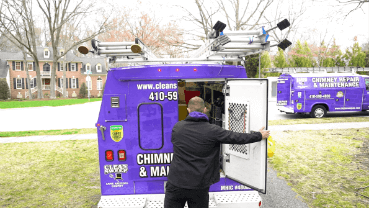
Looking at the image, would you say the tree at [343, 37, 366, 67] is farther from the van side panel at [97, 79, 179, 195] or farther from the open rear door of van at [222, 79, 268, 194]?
the van side panel at [97, 79, 179, 195]

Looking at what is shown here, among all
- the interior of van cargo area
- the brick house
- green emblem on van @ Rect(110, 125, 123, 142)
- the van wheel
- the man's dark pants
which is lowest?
the van wheel

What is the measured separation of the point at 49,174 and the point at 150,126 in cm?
429

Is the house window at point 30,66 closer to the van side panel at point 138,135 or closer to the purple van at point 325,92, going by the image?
the purple van at point 325,92

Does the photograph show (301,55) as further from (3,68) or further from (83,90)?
(3,68)

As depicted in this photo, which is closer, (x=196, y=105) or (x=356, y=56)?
(x=196, y=105)

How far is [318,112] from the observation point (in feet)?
45.4

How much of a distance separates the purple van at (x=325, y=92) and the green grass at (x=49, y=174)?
10869 millimetres

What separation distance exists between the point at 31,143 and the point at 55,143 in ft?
3.21

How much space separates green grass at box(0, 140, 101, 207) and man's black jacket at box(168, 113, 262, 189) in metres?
2.68

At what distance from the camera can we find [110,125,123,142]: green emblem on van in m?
3.32

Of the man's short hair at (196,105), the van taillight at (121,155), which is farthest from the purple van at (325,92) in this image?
the van taillight at (121,155)

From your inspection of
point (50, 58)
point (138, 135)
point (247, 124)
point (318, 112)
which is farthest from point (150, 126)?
point (50, 58)

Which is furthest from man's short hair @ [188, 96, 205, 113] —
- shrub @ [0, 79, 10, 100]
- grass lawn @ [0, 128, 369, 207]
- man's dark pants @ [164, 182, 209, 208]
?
shrub @ [0, 79, 10, 100]

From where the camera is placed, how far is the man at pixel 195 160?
8.75 feet
